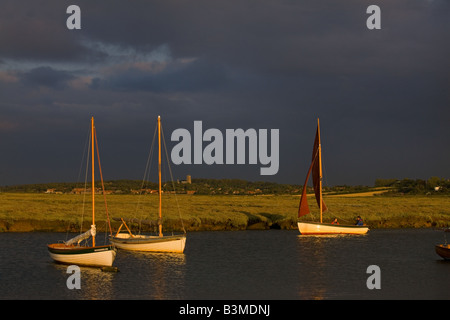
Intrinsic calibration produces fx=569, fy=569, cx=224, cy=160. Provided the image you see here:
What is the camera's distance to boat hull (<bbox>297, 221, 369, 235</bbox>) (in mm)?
66312

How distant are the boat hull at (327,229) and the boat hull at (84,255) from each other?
30.3 metres

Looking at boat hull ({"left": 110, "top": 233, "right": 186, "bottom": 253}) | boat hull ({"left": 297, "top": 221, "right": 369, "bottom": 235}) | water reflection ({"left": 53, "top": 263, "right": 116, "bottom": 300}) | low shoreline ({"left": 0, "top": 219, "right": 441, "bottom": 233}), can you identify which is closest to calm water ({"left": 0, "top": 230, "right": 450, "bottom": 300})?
water reflection ({"left": 53, "top": 263, "right": 116, "bottom": 300})

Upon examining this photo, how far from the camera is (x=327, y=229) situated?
222 ft

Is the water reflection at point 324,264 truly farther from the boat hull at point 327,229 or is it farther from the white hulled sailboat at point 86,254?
the white hulled sailboat at point 86,254

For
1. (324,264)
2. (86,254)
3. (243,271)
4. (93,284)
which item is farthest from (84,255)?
(324,264)

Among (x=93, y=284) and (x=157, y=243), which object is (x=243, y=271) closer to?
(x=157, y=243)

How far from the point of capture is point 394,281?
123 feet

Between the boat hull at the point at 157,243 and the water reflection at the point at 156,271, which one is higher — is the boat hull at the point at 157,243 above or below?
above

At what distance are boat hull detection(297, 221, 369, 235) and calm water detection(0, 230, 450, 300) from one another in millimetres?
5956

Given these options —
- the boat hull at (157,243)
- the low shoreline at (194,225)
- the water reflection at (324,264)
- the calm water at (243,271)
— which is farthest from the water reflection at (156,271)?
the low shoreline at (194,225)

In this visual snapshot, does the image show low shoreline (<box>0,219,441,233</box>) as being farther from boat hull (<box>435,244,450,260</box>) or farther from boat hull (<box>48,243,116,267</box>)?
boat hull (<box>435,244,450,260</box>)

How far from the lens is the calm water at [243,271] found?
33.2 metres
